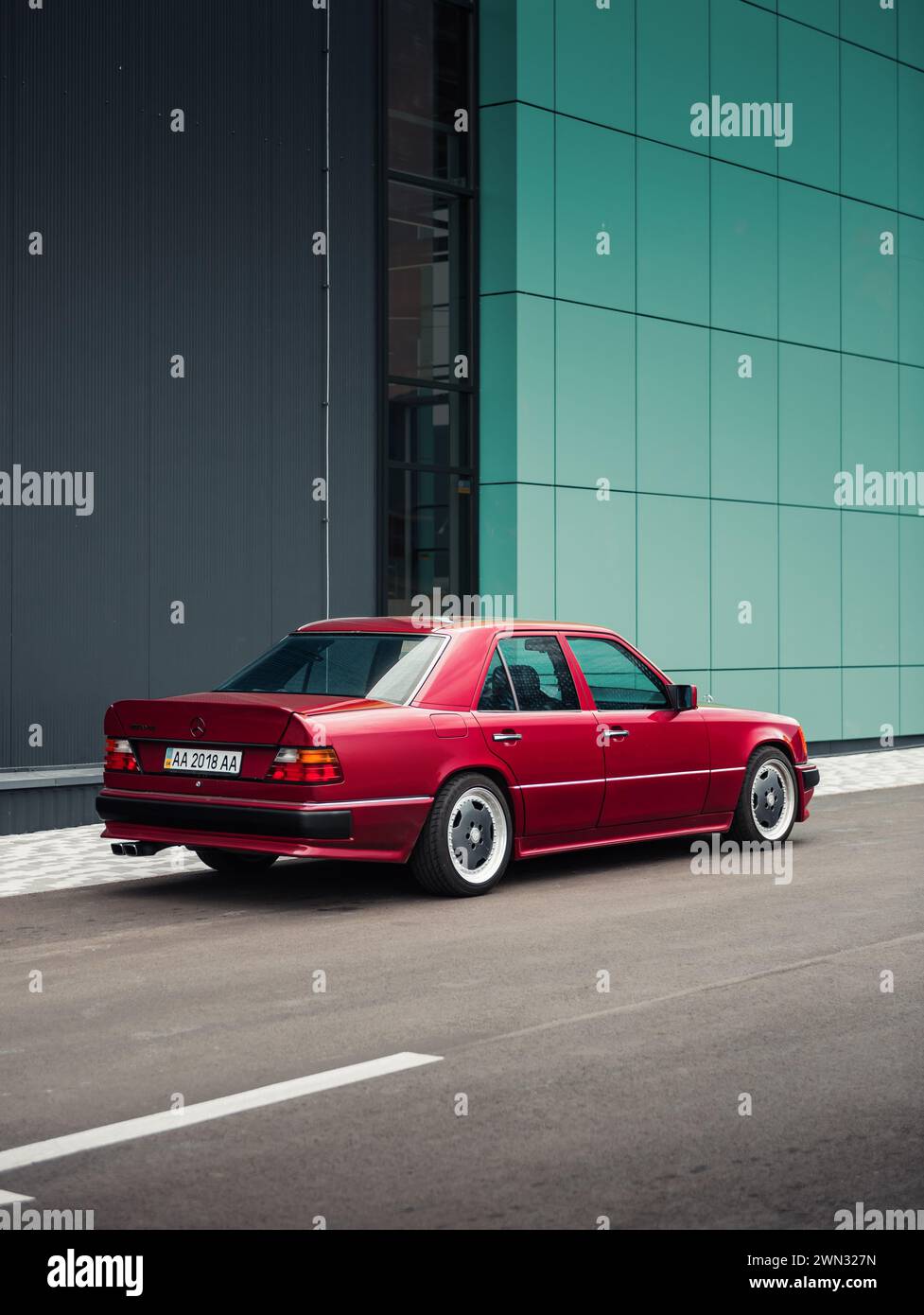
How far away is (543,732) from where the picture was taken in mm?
9586

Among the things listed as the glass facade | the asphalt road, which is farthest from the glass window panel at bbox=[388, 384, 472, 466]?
the asphalt road

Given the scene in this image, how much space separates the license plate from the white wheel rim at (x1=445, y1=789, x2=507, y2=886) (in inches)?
46.9

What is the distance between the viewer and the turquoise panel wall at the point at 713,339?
687 inches

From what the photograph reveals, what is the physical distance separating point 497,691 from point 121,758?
2130mm

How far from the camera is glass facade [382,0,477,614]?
54.6 ft

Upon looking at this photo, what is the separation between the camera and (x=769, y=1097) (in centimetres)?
517

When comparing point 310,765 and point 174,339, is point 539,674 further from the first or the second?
point 174,339

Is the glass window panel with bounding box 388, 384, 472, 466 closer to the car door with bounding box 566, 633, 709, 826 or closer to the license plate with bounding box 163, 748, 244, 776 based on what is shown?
the car door with bounding box 566, 633, 709, 826

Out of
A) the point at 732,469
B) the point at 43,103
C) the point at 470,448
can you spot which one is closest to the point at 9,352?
the point at 43,103

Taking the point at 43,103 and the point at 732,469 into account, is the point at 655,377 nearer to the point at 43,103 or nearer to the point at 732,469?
the point at 732,469

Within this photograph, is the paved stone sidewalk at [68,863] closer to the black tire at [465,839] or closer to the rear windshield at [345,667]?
the rear windshield at [345,667]

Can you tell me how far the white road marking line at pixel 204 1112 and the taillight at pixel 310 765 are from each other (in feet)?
9.44

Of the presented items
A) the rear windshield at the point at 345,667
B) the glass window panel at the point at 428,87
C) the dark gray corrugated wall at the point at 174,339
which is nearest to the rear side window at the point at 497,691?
the rear windshield at the point at 345,667

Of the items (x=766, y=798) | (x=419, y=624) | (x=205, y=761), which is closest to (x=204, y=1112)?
(x=205, y=761)
